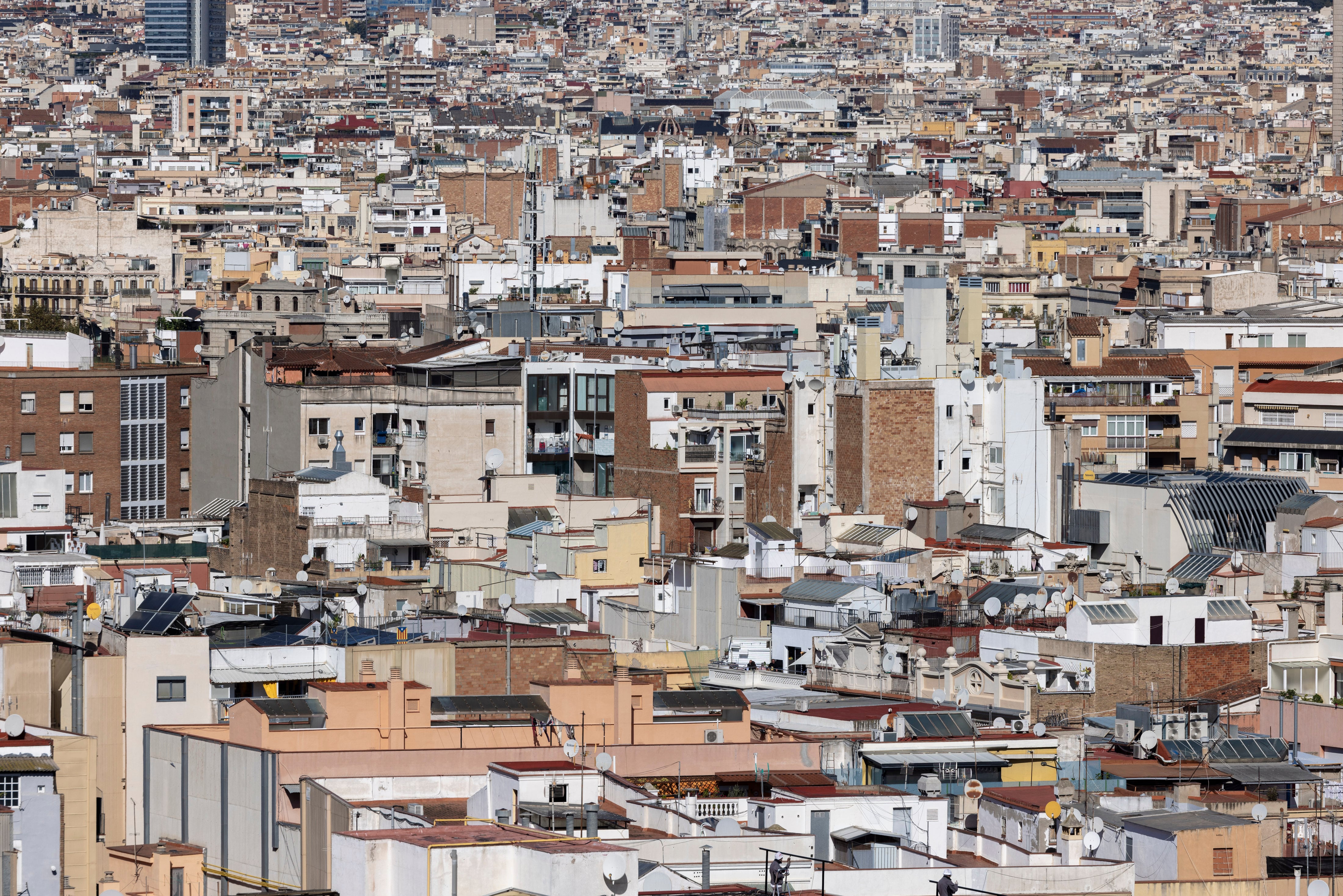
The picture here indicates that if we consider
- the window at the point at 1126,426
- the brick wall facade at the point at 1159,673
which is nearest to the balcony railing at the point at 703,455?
the window at the point at 1126,426

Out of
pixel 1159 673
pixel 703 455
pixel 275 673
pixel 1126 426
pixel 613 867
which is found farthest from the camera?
pixel 1126 426

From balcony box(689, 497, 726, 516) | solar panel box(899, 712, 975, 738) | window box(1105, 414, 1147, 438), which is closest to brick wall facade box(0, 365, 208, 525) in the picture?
balcony box(689, 497, 726, 516)

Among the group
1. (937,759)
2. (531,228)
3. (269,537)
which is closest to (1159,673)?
(937,759)

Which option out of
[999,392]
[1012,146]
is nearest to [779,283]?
[999,392]

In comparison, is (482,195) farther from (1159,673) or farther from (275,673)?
(275,673)

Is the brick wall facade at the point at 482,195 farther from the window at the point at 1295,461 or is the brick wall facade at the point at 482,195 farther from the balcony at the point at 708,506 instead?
the balcony at the point at 708,506
